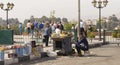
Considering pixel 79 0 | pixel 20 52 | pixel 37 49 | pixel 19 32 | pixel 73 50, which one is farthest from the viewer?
A: pixel 19 32

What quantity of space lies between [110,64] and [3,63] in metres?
4.29

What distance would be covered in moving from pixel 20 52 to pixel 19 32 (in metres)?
19.3

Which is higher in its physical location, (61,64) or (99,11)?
(99,11)

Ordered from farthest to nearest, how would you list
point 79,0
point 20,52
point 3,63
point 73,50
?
point 79,0
point 73,50
point 20,52
point 3,63

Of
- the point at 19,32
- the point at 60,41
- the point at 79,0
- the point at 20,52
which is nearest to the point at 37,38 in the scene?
the point at 19,32

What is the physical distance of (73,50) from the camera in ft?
71.2

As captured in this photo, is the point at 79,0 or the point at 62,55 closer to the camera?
the point at 62,55

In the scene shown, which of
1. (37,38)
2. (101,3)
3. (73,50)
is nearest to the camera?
(73,50)

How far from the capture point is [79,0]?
23.9 meters

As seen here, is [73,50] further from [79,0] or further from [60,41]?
[79,0]

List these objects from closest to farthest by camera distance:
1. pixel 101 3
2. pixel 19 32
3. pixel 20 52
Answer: pixel 20 52, pixel 19 32, pixel 101 3

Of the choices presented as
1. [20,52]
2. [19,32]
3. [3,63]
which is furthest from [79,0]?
[19,32]

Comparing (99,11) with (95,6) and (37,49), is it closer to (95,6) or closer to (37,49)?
(95,6)

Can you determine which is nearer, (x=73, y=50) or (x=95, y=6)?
(x=73, y=50)
